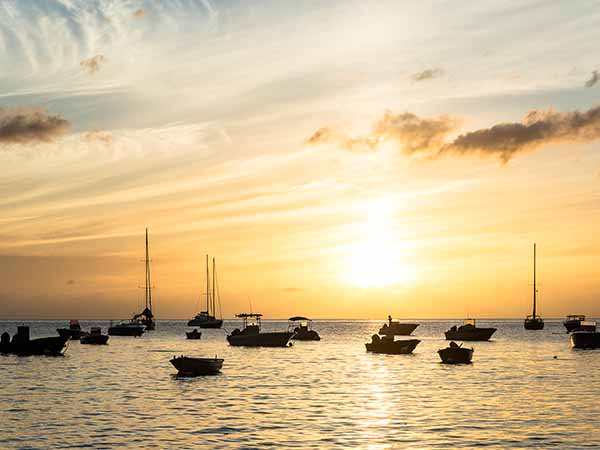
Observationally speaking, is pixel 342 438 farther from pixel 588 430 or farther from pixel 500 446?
pixel 588 430

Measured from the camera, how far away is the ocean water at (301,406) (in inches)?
1547

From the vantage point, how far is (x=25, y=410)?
167 feet

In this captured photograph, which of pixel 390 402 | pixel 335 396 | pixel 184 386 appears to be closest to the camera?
pixel 390 402

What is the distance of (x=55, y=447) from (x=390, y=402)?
24.9m

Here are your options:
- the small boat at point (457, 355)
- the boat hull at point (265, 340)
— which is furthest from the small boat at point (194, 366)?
the boat hull at point (265, 340)

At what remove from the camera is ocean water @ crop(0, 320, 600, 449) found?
3928 cm

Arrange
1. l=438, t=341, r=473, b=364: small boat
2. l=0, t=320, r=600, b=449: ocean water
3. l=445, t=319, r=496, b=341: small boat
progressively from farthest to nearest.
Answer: l=445, t=319, r=496, b=341: small boat, l=438, t=341, r=473, b=364: small boat, l=0, t=320, r=600, b=449: ocean water

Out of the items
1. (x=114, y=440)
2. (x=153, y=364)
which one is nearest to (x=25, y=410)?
(x=114, y=440)

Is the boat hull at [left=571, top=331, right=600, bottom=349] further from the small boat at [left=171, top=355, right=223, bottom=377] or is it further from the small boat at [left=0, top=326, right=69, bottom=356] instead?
the small boat at [left=0, top=326, right=69, bottom=356]

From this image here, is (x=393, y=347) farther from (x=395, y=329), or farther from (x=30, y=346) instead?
(x=395, y=329)

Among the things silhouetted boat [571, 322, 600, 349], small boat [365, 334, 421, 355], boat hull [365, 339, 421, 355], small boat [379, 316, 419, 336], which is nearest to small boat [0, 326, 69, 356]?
small boat [365, 334, 421, 355]

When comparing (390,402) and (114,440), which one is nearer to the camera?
(114,440)

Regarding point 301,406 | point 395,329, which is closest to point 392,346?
point 301,406

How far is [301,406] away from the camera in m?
52.5
